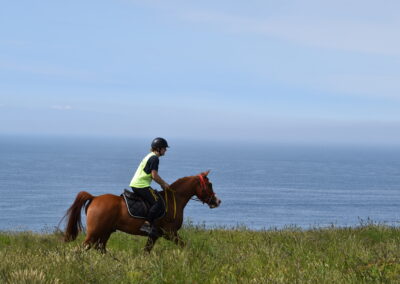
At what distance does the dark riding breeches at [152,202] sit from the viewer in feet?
36.9

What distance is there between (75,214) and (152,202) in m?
1.69

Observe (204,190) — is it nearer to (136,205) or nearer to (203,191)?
(203,191)

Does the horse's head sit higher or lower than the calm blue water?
higher

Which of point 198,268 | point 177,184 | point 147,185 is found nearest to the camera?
point 198,268

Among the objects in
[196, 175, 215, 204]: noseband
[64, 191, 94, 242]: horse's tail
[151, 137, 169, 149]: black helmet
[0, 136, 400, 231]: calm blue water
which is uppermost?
[151, 137, 169, 149]: black helmet

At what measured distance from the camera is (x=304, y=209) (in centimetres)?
10612

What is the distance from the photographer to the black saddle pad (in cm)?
1119

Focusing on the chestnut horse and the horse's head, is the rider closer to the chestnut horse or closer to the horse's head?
the chestnut horse

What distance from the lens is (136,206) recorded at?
11.2 meters

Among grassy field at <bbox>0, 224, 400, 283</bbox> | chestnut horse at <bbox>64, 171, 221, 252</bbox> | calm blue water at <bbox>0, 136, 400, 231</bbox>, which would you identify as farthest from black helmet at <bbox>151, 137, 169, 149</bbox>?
calm blue water at <bbox>0, 136, 400, 231</bbox>

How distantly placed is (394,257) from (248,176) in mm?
165980

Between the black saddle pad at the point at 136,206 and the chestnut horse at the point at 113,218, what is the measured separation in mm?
102

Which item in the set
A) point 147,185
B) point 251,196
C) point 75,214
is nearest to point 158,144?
point 147,185

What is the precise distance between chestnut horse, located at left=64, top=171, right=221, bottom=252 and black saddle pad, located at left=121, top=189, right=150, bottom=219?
10 cm
